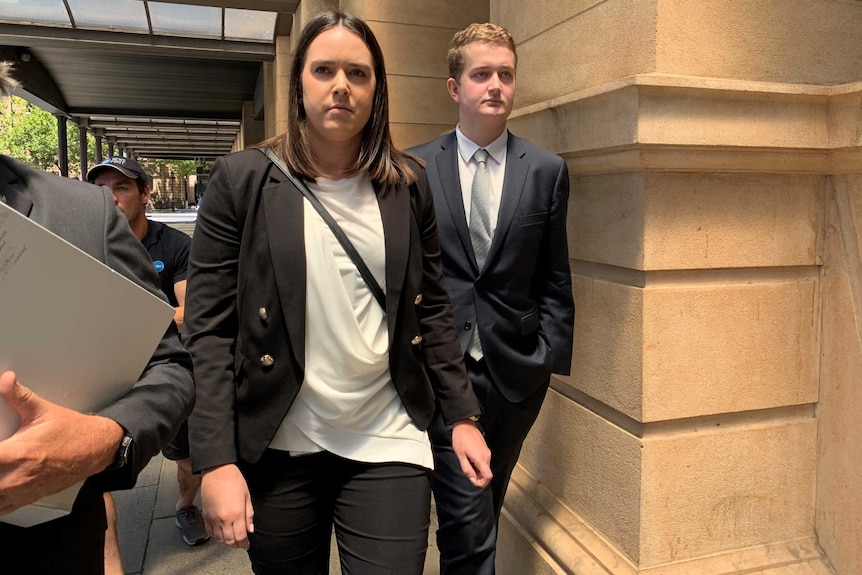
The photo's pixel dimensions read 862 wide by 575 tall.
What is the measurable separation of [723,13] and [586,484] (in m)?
1.85

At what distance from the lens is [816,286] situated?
8.44ft

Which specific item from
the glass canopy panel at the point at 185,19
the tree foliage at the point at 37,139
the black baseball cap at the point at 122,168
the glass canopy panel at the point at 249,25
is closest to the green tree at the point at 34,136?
the tree foliage at the point at 37,139

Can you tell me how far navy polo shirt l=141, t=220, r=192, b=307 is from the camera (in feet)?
11.7

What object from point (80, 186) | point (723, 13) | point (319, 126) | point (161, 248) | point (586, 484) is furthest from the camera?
point (161, 248)

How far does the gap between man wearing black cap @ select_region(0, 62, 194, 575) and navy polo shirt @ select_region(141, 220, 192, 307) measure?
7.34ft

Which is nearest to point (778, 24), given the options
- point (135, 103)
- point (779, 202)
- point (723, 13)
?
point (723, 13)

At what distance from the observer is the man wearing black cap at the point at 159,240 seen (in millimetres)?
3506

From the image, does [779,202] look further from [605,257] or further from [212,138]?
[212,138]

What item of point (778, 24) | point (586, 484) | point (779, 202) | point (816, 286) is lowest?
point (586, 484)

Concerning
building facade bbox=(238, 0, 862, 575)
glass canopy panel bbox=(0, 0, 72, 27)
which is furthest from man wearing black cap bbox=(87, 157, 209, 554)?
glass canopy panel bbox=(0, 0, 72, 27)

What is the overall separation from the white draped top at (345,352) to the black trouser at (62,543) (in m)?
0.54

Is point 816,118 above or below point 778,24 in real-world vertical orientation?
below

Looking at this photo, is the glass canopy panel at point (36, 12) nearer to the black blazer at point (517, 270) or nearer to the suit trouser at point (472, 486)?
the black blazer at point (517, 270)

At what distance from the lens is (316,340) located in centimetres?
183
